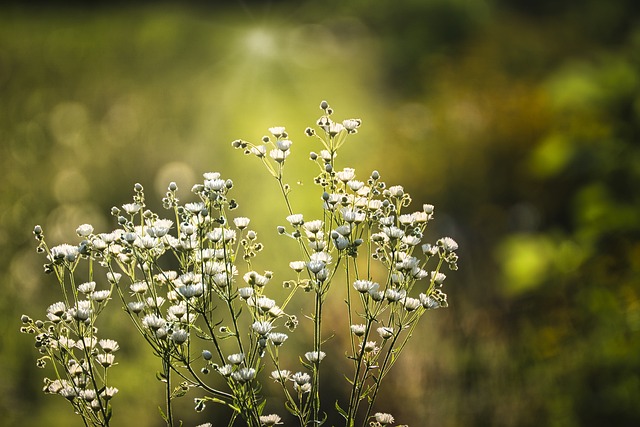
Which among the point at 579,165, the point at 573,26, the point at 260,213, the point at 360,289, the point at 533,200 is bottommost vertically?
the point at 360,289

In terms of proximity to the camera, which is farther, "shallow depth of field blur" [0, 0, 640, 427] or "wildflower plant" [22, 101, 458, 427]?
"shallow depth of field blur" [0, 0, 640, 427]

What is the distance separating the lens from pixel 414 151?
27.2 ft

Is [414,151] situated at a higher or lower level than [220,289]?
higher

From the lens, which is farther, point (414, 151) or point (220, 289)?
point (414, 151)

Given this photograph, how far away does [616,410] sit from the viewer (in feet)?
11.1

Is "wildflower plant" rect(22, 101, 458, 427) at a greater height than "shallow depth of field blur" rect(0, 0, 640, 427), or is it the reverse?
"shallow depth of field blur" rect(0, 0, 640, 427)

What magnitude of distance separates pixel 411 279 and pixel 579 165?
268 cm

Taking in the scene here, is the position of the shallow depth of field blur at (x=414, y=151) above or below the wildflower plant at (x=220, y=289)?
above

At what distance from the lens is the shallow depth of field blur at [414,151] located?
140 inches

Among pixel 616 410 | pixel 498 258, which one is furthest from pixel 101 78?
pixel 616 410

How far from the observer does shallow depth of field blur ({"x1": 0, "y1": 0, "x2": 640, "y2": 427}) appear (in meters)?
3.57

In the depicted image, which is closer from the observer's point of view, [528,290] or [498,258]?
[528,290]

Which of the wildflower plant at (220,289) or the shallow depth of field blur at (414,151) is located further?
the shallow depth of field blur at (414,151)

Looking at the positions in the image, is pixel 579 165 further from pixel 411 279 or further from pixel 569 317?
pixel 411 279
